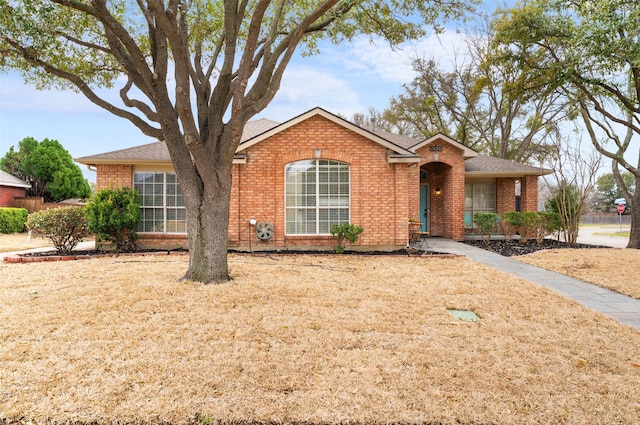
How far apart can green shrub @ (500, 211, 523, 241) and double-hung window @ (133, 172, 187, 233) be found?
1228 cm

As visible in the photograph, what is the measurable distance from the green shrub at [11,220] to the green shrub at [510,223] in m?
26.0

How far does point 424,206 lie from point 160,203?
1152 centimetres

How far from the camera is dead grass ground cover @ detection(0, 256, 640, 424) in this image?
2613 mm

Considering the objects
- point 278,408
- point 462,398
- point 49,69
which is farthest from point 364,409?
point 49,69

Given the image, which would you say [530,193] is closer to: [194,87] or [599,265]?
[599,265]

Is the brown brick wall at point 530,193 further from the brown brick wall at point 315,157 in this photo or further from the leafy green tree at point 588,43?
the brown brick wall at point 315,157

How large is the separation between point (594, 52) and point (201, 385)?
1363 centimetres

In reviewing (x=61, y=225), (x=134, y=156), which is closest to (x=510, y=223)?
(x=134, y=156)

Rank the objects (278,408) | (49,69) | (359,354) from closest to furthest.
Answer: (278,408), (359,354), (49,69)

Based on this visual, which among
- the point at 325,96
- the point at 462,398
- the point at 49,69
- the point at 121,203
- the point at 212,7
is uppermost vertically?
the point at 325,96

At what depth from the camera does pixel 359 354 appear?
11.7 feet

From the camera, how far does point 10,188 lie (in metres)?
23.7

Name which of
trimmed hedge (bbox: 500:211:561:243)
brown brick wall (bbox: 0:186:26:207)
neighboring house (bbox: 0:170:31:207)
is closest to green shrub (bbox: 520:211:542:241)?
trimmed hedge (bbox: 500:211:561:243)

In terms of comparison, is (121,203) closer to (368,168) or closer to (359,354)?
(368,168)
